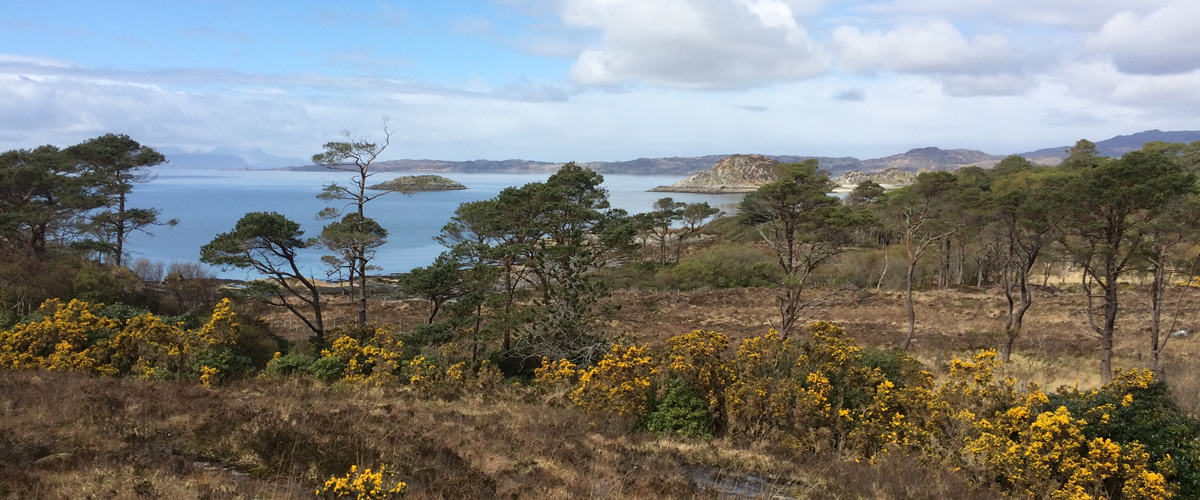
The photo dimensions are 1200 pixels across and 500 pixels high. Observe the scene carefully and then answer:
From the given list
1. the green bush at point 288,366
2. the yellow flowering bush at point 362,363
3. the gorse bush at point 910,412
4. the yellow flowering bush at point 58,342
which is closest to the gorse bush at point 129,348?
the yellow flowering bush at point 58,342

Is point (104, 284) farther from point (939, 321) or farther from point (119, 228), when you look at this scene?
point (939, 321)

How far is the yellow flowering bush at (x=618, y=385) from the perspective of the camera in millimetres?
8516

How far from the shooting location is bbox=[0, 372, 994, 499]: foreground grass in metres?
5.11

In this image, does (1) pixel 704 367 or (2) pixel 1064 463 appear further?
(1) pixel 704 367

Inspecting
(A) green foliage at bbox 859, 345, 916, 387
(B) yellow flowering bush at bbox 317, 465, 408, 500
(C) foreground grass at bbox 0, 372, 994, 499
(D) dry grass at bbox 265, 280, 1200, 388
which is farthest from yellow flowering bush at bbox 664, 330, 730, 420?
(B) yellow flowering bush at bbox 317, 465, 408, 500

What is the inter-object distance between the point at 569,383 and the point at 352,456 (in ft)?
15.8

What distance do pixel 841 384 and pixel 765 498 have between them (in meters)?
3.34

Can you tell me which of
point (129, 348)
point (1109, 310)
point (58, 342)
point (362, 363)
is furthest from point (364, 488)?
point (1109, 310)

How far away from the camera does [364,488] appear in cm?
453

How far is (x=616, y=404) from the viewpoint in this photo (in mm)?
8477

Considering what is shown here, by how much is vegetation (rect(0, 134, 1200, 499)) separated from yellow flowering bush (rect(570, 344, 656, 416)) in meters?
0.04

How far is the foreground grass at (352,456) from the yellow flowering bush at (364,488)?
0.96 ft

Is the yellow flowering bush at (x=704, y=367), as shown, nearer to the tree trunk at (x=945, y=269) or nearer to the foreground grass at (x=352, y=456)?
the foreground grass at (x=352, y=456)

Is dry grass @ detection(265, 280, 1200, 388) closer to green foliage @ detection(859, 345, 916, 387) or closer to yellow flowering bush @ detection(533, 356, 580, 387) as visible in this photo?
yellow flowering bush @ detection(533, 356, 580, 387)
